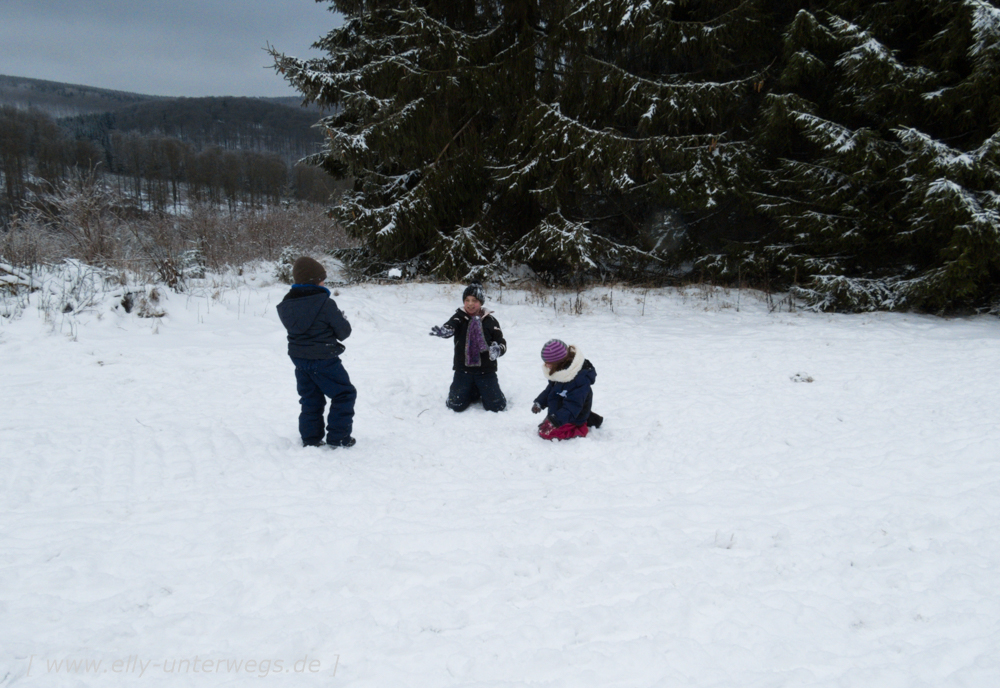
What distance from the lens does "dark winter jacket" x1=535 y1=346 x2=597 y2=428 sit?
16.4 ft

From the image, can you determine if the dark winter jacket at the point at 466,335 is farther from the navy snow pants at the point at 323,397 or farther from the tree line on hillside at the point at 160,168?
the tree line on hillside at the point at 160,168

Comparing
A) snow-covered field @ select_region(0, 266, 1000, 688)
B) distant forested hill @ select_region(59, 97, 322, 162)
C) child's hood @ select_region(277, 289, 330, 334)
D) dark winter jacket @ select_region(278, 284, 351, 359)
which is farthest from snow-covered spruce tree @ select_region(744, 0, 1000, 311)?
distant forested hill @ select_region(59, 97, 322, 162)

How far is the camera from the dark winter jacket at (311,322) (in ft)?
14.4

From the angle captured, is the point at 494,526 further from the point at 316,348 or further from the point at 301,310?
the point at 301,310

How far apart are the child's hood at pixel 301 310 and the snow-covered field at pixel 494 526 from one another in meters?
1.19

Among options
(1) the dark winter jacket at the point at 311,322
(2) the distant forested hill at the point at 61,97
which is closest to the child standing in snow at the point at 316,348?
(1) the dark winter jacket at the point at 311,322

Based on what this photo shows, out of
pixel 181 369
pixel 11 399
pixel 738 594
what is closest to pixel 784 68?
pixel 738 594

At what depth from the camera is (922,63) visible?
8.77 metres

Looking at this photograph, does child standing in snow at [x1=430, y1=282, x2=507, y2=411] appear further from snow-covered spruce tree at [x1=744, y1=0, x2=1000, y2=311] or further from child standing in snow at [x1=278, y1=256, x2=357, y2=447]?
snow-covered spruce tree at [x1=744, y1=0, x2=1000, y2=311]

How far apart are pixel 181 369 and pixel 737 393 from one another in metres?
6.86

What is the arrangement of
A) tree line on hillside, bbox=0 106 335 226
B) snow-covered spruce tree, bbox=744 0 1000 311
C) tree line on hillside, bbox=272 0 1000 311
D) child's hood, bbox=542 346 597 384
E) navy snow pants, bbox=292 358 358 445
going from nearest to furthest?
navy snow pants, bbox=292 358 358 445, child's hood, bbox=542 346 597 384, snow-covered spruce tree, bbox=744 0 1000 311, tree line on hillside, bbox=272 0 1000 311, tree line on hillside, bbox=0 106 335 226

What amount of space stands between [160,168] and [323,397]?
326 ft

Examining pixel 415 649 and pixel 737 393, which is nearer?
pixel 415 649

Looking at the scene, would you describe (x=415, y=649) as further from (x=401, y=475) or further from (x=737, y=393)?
(x=737, y=393)
